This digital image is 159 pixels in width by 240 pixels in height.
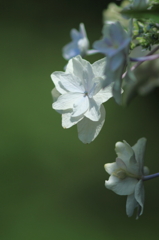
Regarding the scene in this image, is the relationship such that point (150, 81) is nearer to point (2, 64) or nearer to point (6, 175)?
point (6, 175)

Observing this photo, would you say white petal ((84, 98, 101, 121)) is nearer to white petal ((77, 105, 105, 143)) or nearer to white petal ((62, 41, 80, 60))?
white petal ((77, 105, 105, 143))

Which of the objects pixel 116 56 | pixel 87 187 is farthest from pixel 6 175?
pixel 116 56

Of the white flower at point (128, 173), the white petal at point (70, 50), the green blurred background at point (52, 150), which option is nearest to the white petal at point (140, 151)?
the white flower at point (128, 173)

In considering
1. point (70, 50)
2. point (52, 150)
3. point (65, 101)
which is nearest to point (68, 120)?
point (65, 101)

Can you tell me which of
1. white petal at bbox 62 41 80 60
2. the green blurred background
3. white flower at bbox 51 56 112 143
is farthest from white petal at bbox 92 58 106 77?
the green blurred background

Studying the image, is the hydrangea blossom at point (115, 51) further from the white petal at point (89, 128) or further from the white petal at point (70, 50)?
the white petal at point (70, 50)

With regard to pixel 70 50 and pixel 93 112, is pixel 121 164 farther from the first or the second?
pixel 70 50
